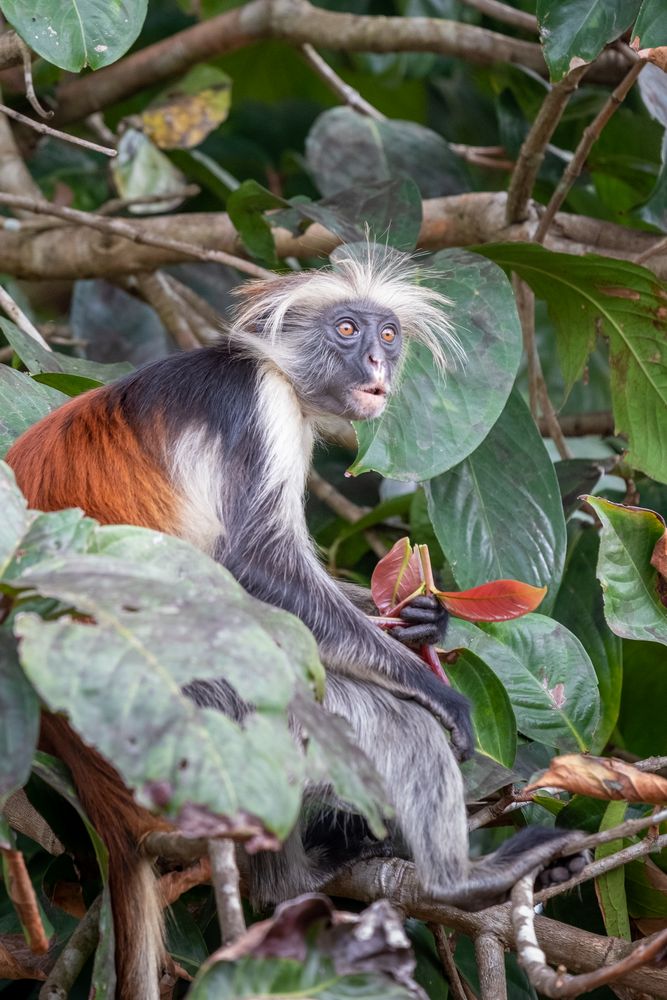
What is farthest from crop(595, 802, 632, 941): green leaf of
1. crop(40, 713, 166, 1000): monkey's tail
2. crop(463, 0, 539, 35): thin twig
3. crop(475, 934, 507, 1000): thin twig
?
crop(463, 0, 539, 35): thin twig

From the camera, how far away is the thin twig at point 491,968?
2242 mm

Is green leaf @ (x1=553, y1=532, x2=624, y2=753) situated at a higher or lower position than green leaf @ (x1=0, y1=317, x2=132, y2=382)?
lower

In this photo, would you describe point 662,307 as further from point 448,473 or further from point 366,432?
point 366,432

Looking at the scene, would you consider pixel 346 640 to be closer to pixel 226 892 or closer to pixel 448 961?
pixel 448 961

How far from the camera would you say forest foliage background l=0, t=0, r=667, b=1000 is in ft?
5.16

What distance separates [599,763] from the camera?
6.98ft

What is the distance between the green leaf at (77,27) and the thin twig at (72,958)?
6.85 ft

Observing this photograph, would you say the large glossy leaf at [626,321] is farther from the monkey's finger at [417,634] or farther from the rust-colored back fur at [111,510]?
the rust-colored back fur at [111,510]

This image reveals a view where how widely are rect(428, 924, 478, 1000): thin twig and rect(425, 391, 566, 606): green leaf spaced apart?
0.96 meters

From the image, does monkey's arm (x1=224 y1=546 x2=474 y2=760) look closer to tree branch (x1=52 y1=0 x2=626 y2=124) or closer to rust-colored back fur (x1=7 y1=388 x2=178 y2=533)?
rust-colored back fur (x1=7 y1=388 x2=178 y2=533)

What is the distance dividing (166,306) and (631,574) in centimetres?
270

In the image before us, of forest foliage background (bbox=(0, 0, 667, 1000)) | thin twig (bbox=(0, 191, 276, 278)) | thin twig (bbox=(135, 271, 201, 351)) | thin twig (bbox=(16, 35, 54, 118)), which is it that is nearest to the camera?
forest foliage background (bbox=(0, 0, 667, 1000))

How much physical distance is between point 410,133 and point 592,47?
5.46ft

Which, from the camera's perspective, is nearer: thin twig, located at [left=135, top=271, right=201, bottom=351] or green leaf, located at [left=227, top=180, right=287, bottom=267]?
green leaf, located at [left=227, top=180, right=287, bottom=267]
